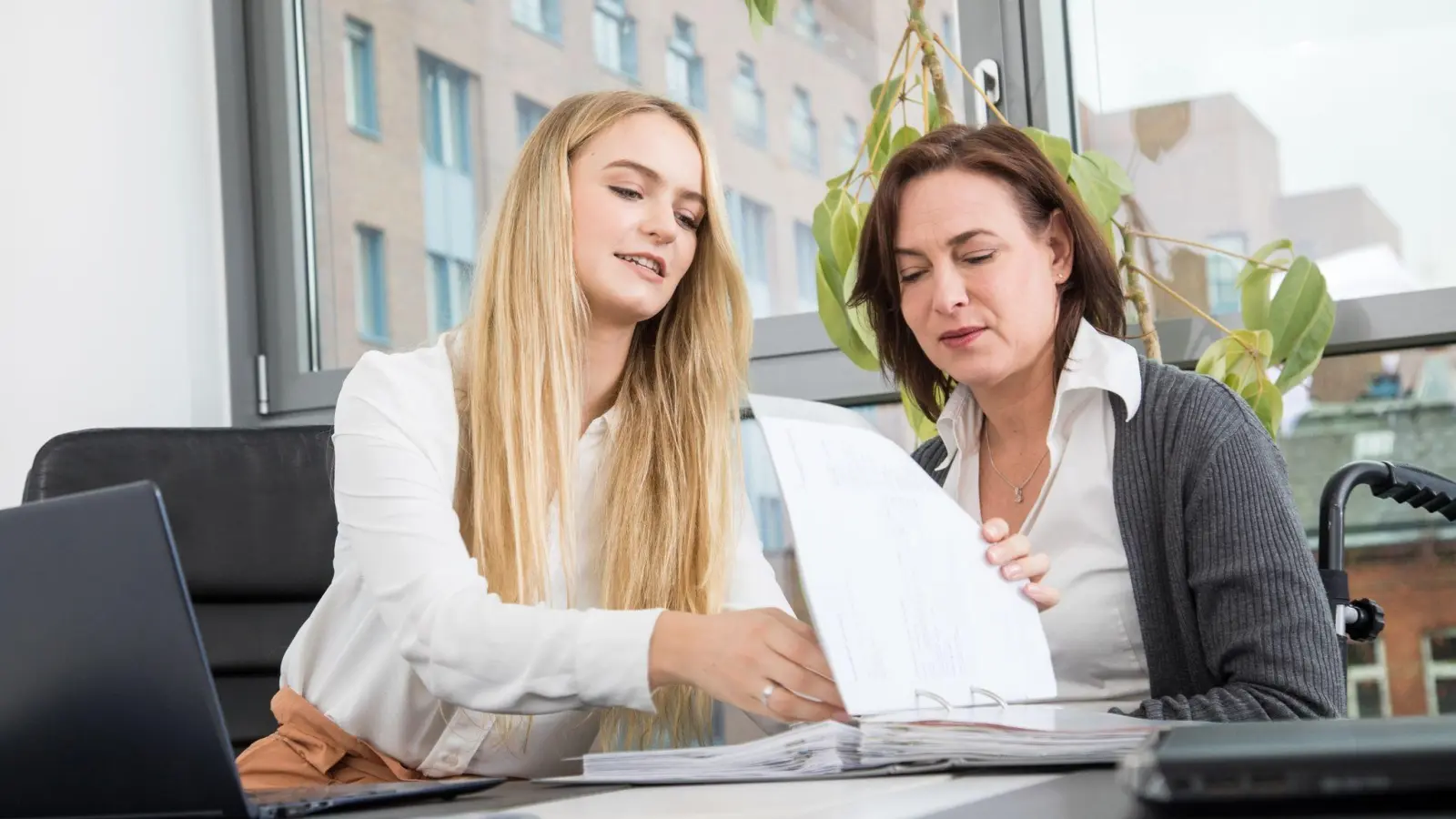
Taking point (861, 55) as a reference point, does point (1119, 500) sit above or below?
below

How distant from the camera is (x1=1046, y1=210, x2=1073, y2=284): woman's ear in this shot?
166 centimetres

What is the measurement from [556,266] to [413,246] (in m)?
1.59

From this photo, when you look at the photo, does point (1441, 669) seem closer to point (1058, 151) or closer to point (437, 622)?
point (1058, 151)

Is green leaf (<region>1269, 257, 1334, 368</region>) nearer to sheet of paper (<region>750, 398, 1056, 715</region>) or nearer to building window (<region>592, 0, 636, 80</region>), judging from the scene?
sheet of paper (<region>750, 398, 1056, 715</region>)

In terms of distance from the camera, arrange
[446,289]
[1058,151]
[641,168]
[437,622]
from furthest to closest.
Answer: [446,289] → [1058,151] → [641,168] → [437,622]

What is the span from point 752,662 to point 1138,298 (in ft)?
4.12

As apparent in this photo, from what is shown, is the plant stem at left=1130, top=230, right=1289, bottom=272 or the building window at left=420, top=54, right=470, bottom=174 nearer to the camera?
the plant stem at left=1130, top=230, right=1289, bottom=272

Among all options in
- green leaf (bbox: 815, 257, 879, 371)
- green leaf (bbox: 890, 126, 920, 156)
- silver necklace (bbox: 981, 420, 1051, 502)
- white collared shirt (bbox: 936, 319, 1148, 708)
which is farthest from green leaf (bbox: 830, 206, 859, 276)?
white collared shirt (bbox: 936, 319, 1148, 708)

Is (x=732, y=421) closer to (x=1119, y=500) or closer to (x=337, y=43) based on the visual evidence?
(x=1119, y=500)

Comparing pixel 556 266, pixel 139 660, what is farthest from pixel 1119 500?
pixel 139 660

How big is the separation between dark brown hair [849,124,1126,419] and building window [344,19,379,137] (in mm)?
1712

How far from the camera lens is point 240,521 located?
1.93 meters

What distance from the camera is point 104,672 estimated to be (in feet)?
2.53

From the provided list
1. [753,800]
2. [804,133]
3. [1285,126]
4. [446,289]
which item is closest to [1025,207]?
[1285,126]
